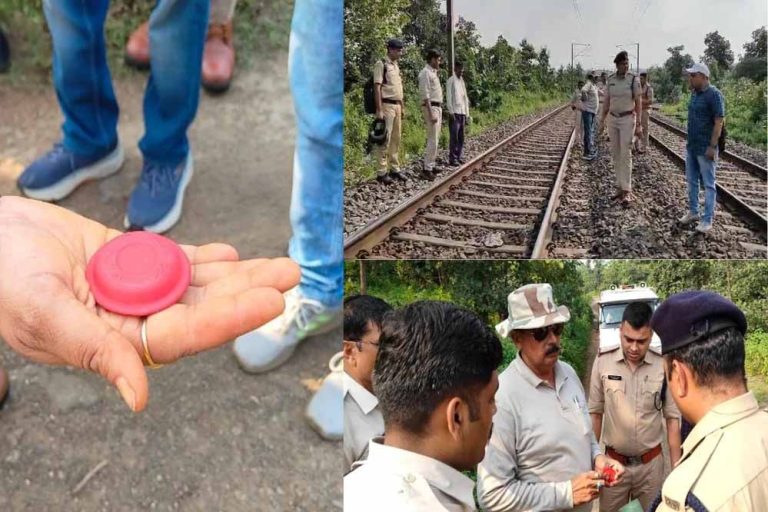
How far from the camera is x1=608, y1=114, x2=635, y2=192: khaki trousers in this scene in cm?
217

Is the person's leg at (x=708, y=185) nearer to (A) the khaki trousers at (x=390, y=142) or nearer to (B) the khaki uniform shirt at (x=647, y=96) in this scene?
(B) the khaki uniform shirt at (x=647, y=96)

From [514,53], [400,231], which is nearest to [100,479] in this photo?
[400,231]

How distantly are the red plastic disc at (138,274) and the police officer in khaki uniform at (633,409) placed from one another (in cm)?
119

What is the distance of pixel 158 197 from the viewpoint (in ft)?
7.23

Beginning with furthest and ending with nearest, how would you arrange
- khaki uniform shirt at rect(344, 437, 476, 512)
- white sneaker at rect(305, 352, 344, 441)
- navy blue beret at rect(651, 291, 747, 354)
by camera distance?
white sneaker at rect(305, 352, 344, 441) < navy blue beret at rect(651, 291, 747, 354) < khaki uniform shirt at rect(344, 437, 476, 512)

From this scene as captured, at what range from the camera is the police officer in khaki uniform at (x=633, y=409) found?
203 centimetres

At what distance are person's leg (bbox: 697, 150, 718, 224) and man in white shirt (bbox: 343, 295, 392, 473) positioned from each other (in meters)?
0.94

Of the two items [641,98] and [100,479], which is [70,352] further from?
[641,98]

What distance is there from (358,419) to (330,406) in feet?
0.35

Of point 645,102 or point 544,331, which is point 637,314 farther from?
point 645,102

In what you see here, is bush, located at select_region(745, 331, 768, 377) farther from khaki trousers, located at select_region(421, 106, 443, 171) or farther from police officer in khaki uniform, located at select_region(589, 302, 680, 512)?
khaki trousers, located at select_region(421, 106, 443, 171)

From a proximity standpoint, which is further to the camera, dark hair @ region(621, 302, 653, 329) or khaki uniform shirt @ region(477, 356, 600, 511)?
dark hair @ region(621, 302, 653, 329)

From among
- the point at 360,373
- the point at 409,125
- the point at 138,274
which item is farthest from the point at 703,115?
the point at 138,274

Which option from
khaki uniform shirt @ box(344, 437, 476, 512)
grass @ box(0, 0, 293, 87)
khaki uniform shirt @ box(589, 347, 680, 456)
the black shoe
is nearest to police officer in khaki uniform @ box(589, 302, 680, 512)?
khaki uniform shirt @ box(589, 347, 680, 456)
